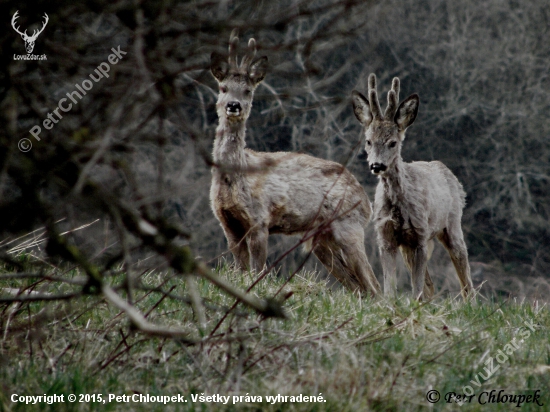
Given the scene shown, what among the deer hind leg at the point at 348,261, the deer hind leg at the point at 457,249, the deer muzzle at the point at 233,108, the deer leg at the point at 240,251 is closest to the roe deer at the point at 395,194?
the deer hind leg at the point at 348,261

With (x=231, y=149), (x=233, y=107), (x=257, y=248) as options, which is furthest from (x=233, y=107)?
(x=257, y=248)

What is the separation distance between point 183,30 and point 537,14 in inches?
695

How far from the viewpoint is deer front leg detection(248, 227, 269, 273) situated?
8.10m

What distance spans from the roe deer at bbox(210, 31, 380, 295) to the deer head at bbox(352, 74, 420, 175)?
40 centimetres

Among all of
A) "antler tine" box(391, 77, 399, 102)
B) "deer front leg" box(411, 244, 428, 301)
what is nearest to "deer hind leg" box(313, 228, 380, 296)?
"deer front leg" box(411, 244, 428, 301)

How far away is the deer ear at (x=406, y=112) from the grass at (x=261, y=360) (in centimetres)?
365

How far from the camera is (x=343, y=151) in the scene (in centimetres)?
1666

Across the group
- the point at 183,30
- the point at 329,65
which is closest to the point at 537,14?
the point at 329,65

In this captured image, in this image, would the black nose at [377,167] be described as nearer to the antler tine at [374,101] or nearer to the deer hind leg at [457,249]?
the antler tine at [374,101]

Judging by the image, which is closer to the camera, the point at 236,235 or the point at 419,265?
the point at 419,265

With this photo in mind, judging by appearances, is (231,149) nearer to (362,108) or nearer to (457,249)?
(362,108)

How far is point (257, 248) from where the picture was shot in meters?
8.12

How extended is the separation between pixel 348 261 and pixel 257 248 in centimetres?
A: 130

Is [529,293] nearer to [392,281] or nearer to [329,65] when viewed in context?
[329,65]
